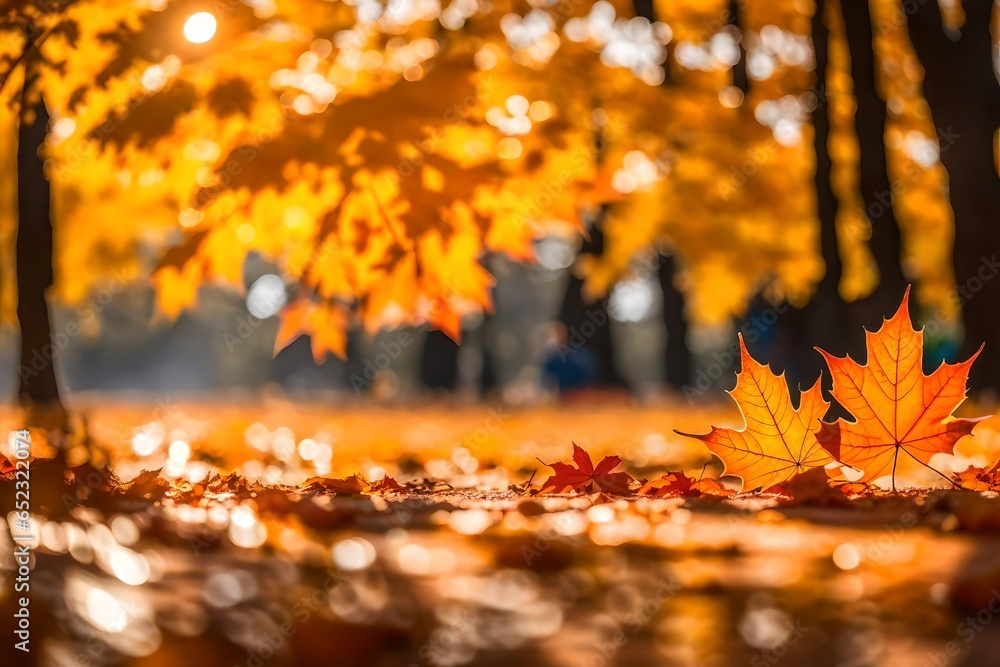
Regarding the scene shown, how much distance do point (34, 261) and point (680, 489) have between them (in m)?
2.71

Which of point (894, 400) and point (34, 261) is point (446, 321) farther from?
point (894, 400)

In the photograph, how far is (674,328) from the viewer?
723 inches

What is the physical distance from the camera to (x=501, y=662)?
1492mm

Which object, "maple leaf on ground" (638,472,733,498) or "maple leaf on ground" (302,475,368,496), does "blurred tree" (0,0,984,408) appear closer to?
"maple leaf on ground" (302,475,368,496)

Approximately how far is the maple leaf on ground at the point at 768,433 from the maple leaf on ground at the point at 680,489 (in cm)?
30

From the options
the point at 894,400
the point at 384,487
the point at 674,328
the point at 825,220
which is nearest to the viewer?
the point at 894,400

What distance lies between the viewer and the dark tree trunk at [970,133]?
23.1 feet

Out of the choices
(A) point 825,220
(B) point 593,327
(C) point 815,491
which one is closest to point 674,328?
(B) point 593,327

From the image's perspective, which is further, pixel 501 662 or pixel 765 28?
pixel 765 28

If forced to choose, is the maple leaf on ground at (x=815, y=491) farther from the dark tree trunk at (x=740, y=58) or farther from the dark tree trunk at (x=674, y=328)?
the dark tree trunk at (x=674, y=328)

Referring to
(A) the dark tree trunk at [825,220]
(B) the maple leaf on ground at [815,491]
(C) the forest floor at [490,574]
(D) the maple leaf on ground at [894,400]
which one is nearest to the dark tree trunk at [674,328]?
(A) the dark tree trunk at [825,220]

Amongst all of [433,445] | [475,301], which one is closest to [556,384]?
[433,445]

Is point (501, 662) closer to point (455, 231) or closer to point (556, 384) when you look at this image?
point (455, 231)

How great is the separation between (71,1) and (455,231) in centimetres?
175
